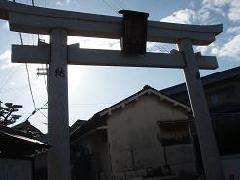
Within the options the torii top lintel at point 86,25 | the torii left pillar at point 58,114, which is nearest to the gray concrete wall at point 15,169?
the torii left pillar at point 58,114

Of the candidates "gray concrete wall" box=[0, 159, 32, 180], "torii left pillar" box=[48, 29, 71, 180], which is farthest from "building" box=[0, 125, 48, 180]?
"torii left pillar" box=[48, 29, 71, 180]

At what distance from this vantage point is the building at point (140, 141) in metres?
17.6

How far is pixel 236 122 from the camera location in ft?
43.7

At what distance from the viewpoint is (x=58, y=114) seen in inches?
343

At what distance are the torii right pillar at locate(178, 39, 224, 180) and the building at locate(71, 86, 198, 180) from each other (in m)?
7.34

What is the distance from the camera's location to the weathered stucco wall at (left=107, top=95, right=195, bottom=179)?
17.5 metres

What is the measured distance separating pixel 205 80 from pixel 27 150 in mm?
24392

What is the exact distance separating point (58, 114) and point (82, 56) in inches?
86.2

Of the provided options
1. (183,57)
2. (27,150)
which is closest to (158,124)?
(183,57)

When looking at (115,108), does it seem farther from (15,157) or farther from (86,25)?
(15,157)

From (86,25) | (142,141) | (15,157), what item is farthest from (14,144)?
(142,141)

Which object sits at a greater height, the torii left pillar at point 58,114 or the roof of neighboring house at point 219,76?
the roof of neighboring house at point 219,76

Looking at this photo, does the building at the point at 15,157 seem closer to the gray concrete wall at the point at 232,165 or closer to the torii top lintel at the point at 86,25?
the torii top lintel at the point at 86,25

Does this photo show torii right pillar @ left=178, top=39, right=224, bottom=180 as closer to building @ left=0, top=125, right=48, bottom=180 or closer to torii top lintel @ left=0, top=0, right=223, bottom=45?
torii top lintel @ left=0, top=0, right=223, bottom=45
